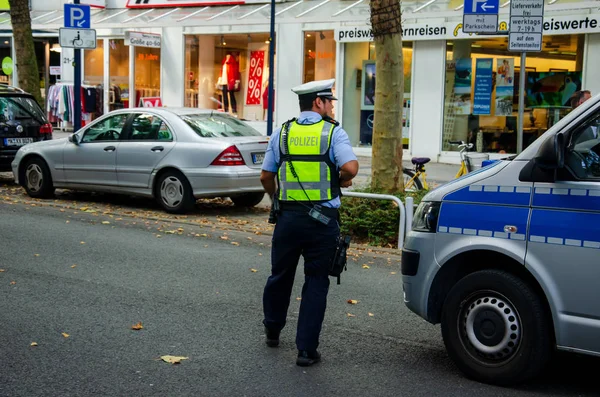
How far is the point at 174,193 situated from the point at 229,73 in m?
13.3

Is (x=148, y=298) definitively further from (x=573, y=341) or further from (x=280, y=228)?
(x=573, y=341)

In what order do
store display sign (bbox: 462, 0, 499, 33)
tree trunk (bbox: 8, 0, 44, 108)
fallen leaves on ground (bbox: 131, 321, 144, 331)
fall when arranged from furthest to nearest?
tree trunk (bbox: 8, 0, 44, 108), store display sign (bbox: 462, 0, 499, 33), fallen leaves on ground (bbox: 131, 321, 144, 331)

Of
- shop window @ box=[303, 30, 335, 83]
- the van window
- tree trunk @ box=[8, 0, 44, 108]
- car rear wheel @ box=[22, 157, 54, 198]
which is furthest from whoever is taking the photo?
shop window @ box=[303, 30, 335, 83]

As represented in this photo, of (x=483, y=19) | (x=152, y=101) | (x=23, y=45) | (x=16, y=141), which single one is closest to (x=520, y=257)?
(x=483, y=19)

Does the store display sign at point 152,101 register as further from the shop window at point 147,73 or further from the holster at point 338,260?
the holster at point 338,260

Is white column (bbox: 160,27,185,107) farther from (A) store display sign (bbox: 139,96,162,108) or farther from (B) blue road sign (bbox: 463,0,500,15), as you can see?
(B) blue road sign (bbox: 463,0,500,15)

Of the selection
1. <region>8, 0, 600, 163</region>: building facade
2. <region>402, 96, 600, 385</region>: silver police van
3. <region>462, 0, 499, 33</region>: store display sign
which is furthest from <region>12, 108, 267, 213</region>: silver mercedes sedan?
<region>402, 96, 600, 385</region>: silver police van

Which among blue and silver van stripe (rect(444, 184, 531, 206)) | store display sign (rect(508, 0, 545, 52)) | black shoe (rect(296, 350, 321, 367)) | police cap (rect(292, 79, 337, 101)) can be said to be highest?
store display sign (rect(508, 0, 545, 52))

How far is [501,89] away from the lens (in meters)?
20.8

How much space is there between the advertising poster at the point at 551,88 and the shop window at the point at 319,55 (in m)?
5.69

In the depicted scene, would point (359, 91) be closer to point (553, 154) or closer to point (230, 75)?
point (230, 75)

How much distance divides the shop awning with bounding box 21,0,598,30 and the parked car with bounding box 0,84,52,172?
8.99m

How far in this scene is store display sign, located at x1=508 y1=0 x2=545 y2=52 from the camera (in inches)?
419

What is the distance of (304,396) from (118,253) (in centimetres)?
524
